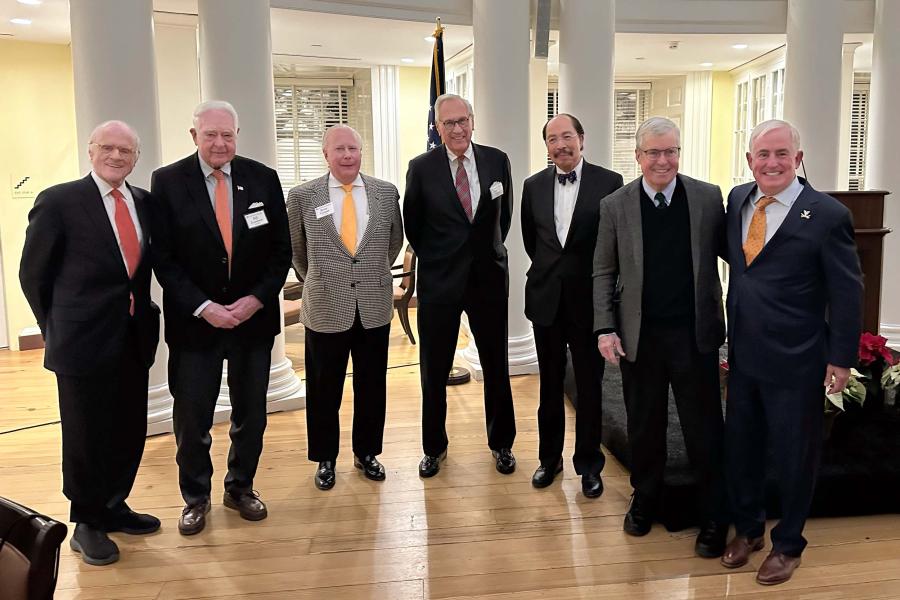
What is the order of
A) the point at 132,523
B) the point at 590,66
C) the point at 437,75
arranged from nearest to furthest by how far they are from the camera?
the point at 132,523 → the point at 437,75 → the point at 590,66

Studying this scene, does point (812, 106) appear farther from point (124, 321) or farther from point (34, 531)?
point (34, 531)

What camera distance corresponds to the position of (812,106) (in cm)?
595

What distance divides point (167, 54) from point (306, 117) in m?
2.71

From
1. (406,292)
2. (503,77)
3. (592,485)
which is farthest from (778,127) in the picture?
(406,292)

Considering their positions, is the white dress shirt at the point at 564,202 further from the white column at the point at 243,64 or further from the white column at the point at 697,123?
the white column at the point at 697,123

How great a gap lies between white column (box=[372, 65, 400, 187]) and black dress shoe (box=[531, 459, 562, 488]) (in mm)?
5539

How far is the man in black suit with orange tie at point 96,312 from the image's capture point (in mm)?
2877

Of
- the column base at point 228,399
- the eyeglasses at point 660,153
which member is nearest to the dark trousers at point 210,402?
the column base at point 228,399

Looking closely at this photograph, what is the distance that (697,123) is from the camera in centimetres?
973

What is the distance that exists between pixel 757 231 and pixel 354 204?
1.77 metres

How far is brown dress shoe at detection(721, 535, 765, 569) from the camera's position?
2.95m

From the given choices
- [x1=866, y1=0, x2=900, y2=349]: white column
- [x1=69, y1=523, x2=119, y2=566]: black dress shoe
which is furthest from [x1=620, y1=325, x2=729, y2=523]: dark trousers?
[x1=866, y1=0, x2=900, y2=349]: white column

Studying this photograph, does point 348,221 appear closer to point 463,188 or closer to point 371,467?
point 463,188

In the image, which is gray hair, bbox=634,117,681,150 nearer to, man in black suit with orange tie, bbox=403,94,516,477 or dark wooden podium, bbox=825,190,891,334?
man in black suit with orange tie, bbox=403,94,516,477
